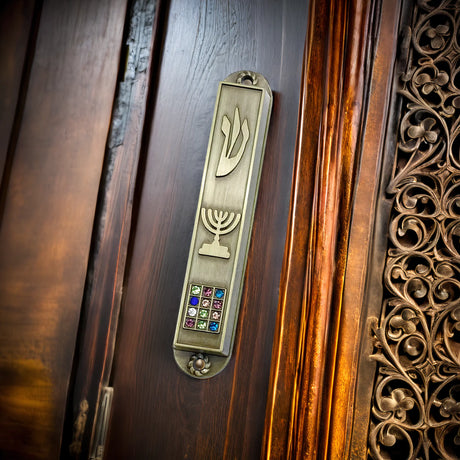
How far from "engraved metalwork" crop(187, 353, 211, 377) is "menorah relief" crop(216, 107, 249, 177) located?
0.36 metres

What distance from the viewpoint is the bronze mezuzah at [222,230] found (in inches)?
33.9

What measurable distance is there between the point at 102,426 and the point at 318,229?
1.87ft

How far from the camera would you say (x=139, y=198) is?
0.98 metres

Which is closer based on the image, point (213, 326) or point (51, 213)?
point (213, 326)

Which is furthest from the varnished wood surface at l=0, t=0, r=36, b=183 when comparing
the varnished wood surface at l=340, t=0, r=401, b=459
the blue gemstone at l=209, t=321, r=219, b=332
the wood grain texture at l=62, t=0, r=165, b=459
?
the varnished wood surface at l=340, t=0, r=401, b=459

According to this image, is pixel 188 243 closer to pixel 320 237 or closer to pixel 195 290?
pixel 195 290

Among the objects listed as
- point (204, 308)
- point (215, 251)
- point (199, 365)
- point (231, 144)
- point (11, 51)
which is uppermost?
point (11, 51)

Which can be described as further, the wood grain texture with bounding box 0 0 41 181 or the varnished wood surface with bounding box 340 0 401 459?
the wood grain texture with bounding box 0 0 41 181

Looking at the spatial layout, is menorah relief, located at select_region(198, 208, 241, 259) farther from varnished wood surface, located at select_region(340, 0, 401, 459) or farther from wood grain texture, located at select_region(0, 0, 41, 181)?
wood grain texture, located at select_region(0, 0, 41, 181)

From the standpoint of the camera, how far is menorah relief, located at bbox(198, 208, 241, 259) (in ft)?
2.88

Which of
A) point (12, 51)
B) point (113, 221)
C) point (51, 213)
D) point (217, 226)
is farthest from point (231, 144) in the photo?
point (12, 51)

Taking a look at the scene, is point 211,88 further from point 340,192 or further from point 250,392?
point 250,392

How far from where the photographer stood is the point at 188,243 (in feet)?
3.11

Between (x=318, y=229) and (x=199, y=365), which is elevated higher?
(x=318, y=229)
